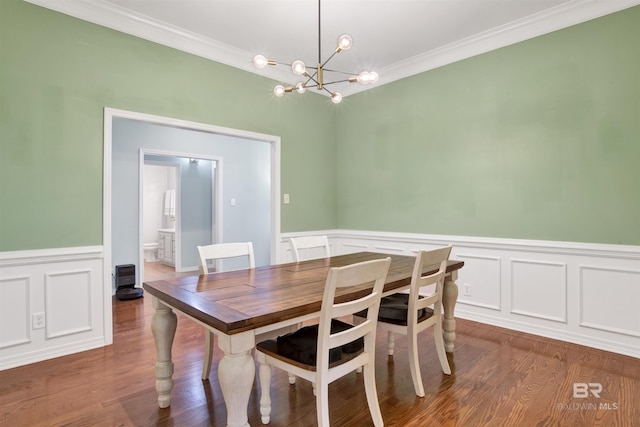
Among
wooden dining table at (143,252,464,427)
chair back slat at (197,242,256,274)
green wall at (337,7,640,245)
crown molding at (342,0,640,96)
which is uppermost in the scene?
crown molding at (342,0,640,96)

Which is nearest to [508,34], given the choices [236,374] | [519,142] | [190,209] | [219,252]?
[519,142]

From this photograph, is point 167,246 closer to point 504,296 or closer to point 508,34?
point 504,296

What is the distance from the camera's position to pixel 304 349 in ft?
5.19

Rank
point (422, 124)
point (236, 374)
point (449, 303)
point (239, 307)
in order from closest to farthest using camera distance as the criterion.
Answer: point (236, 374), point (239, 307), point (449, 303), point (422, 124)

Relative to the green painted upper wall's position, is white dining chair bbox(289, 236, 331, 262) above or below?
below

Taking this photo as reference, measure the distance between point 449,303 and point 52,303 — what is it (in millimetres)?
2975

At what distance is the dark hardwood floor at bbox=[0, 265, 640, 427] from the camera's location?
1787 millimetres

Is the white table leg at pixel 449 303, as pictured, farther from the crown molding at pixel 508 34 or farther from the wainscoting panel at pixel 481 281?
the crown molding at pixel 508 34

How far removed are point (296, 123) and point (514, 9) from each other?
7.86 ft

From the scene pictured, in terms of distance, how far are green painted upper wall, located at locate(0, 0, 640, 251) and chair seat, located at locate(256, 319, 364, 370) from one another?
1960 mm

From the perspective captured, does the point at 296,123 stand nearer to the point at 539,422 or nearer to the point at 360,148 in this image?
the point at 360,148

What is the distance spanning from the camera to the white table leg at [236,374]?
4.23 ft

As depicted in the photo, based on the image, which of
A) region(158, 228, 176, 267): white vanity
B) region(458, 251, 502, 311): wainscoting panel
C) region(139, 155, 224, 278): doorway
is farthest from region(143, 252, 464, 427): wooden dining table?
region(158, 228, 176, 267): white vanity

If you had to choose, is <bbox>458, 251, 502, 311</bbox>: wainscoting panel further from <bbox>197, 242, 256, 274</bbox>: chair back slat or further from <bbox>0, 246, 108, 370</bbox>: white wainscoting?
<bbox>0, 246, 108, 370</bbox>: white wainscoting
